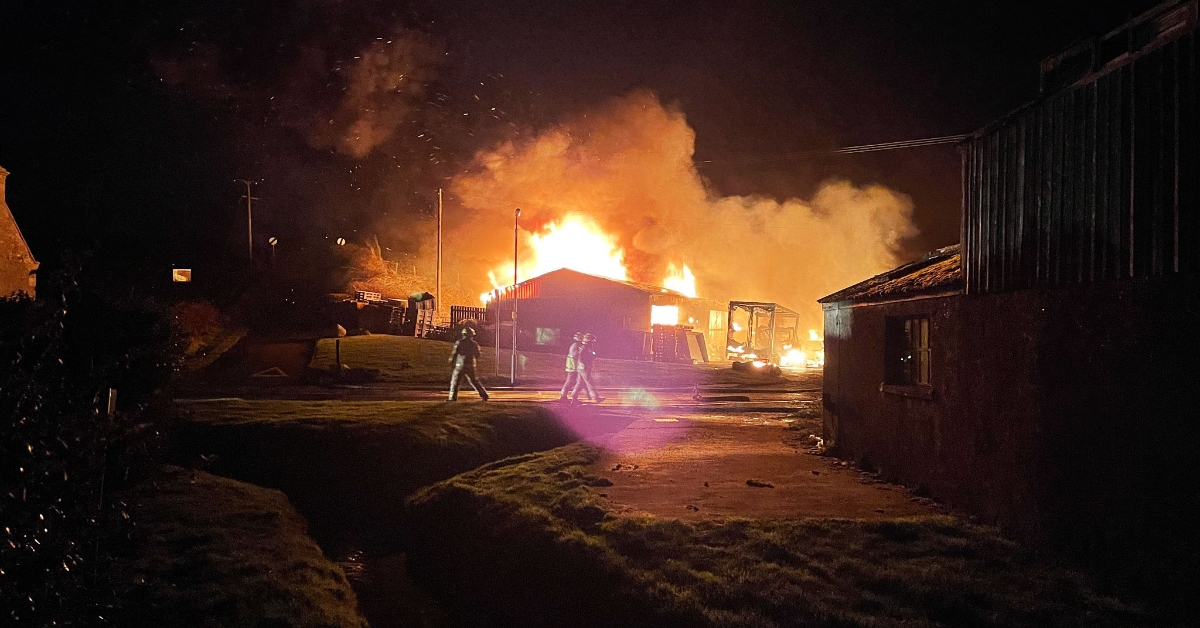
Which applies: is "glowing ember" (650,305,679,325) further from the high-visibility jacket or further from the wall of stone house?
the wall of stone house

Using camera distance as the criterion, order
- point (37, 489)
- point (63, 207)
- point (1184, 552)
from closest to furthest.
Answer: point (37, 489)
point (1184, 552)
point (63, 207)

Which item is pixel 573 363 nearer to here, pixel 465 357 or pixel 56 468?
pixel 465 357

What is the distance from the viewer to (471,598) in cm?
863

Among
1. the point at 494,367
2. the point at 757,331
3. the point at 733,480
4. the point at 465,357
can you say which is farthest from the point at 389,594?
the point at 757,331

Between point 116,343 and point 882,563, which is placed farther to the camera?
point 116,343

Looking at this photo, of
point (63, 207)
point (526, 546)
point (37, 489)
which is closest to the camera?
point (37, 489)

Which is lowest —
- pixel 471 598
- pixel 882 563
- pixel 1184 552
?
pixel 471 598

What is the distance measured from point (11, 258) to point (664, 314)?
31.3 metres

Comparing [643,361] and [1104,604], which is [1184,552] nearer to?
[1104,604]

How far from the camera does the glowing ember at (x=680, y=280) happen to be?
56250 mm

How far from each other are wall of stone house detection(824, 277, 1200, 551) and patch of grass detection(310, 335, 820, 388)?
17964 mm

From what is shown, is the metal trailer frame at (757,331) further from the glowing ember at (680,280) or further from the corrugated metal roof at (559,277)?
the glowing ember at (680,280)

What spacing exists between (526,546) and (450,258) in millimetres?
57125

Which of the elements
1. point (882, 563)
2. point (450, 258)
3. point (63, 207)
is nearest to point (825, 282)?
point (450, 258)
